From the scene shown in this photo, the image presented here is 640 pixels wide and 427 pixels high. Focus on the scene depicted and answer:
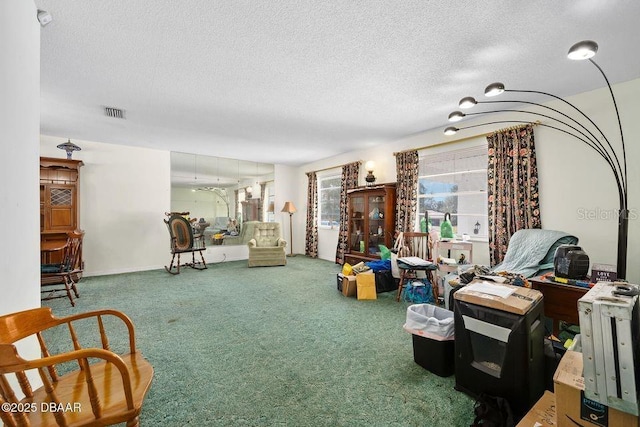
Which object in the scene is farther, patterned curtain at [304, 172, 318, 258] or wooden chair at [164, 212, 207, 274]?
patterned curtain at [304, 172, 318, 258]

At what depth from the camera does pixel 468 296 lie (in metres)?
1.57

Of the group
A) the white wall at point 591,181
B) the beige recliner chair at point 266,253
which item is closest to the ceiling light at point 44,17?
the white wall at point 591,181

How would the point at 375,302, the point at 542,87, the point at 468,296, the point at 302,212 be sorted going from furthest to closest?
the point at 302,212
the point at 375,302
the point at 542,87
the point at 468,296

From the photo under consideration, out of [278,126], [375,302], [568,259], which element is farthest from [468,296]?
[278,126]

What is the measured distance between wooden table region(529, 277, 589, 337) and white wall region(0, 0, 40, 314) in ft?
10.3

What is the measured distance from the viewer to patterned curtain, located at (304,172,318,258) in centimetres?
637

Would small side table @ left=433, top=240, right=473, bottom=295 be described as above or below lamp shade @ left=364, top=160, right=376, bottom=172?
below

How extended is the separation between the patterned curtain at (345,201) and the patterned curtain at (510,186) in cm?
243

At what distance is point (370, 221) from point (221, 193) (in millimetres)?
3506

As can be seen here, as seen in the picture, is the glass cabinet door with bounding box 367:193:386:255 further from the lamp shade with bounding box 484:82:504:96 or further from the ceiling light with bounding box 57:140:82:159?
the ceiling light with bounding box 57:140:82:159

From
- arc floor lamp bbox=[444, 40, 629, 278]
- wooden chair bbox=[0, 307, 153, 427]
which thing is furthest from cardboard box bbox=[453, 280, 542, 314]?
wooden chair bbox=[0, 307, 153, 427]

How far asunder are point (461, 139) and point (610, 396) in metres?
3.35

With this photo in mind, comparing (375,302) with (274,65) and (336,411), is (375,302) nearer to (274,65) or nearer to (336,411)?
(336,411)

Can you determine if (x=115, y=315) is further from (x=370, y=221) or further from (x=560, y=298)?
(x=370, y=221)
